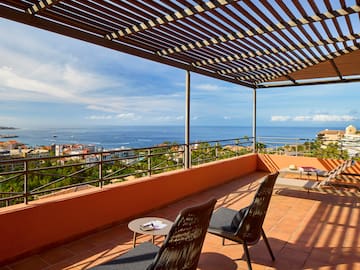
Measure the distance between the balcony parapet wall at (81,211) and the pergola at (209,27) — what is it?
6.65ft

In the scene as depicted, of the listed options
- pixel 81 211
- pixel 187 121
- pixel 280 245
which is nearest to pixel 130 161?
pixel 187 121

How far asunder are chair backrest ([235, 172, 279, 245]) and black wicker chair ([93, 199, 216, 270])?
754 mm

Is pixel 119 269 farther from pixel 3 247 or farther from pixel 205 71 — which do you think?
pixel 205 71

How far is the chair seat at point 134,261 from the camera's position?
1.84m

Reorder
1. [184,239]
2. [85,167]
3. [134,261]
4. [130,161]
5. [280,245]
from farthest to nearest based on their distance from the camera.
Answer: [130,161], [85,167], [280,245], [134,261], [184,239]

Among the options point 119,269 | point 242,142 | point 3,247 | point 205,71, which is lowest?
point 3,247

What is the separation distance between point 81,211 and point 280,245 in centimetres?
254

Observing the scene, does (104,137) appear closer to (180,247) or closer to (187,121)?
(187,121)

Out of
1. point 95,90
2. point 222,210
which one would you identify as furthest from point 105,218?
point 95,90

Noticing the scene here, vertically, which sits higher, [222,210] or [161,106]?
[161,106]

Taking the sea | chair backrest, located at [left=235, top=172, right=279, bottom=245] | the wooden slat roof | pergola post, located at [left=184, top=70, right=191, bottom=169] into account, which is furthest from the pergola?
the sea

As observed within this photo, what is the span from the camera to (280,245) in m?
3.24

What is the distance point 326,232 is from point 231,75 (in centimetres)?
→ 398

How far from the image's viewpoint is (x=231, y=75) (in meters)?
6.42
